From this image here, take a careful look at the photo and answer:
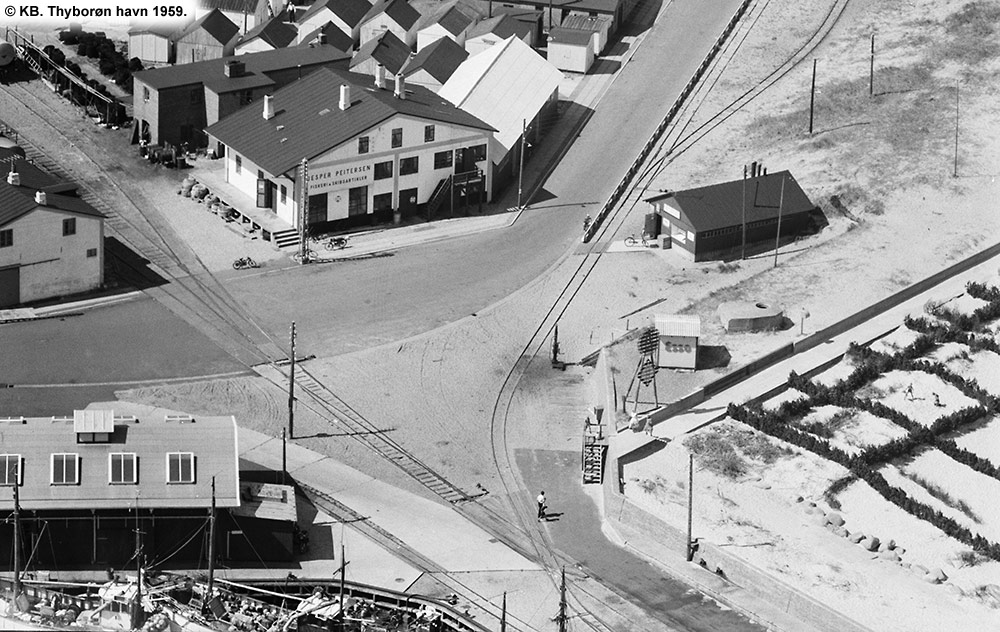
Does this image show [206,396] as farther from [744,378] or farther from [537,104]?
[537,104]

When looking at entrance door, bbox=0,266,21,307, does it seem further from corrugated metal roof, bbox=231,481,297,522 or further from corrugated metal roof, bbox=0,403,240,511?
corrugated metal roof, bbox=231,481,297,522

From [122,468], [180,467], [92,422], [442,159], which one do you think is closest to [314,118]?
[442,159]

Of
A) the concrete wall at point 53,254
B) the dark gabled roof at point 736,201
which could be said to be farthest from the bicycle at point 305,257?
the dark gabled roof at point 736,201

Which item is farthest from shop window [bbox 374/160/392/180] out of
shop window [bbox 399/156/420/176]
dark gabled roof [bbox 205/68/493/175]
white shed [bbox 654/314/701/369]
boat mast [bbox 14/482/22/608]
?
boat mast [bbox 14/482/22/608]

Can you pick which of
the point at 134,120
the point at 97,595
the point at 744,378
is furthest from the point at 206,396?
the point at 134,120

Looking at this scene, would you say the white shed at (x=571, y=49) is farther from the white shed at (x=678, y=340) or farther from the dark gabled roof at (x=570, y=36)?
the white shed at (x=678, y=340)

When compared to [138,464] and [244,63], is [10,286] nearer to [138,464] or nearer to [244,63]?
[138,464]
